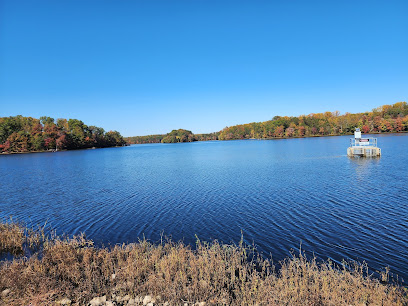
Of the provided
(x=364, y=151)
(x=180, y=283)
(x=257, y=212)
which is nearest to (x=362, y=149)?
(x=364, y=151)

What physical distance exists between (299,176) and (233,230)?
17.5m

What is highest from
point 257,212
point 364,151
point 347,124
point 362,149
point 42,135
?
point 42,135

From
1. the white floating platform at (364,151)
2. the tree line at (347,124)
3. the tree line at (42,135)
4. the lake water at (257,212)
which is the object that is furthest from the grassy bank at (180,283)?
the tree line at (347,124)

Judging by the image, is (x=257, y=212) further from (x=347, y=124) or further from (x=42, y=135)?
(x=347, y=124)

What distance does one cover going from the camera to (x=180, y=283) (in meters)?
6.88

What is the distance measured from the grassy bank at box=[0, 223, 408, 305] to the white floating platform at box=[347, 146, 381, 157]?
1566 inches

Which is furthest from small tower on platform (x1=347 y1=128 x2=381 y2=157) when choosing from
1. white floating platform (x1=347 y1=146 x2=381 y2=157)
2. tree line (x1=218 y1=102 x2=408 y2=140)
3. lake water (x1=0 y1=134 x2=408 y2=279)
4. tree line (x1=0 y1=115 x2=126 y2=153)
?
tree line (x1=0 y1=115 x2=126 y2=153)

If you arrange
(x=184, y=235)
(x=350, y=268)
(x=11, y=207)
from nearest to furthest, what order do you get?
(x=350, y=268)
(x=184, y=235)
(x=11, y=207)

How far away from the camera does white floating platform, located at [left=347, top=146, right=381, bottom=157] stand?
1570 inches

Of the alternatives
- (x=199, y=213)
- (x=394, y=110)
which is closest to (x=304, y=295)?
(x=199, y=213)

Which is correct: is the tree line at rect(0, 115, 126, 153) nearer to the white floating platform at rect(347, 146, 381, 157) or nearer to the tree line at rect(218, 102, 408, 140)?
the white floating platform at rect(347, 146, 381, 157)

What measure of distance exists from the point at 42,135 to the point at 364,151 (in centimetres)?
14032

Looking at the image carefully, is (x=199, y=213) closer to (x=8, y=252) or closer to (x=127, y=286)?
(x=127, y=286)

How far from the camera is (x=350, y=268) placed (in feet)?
27.0
